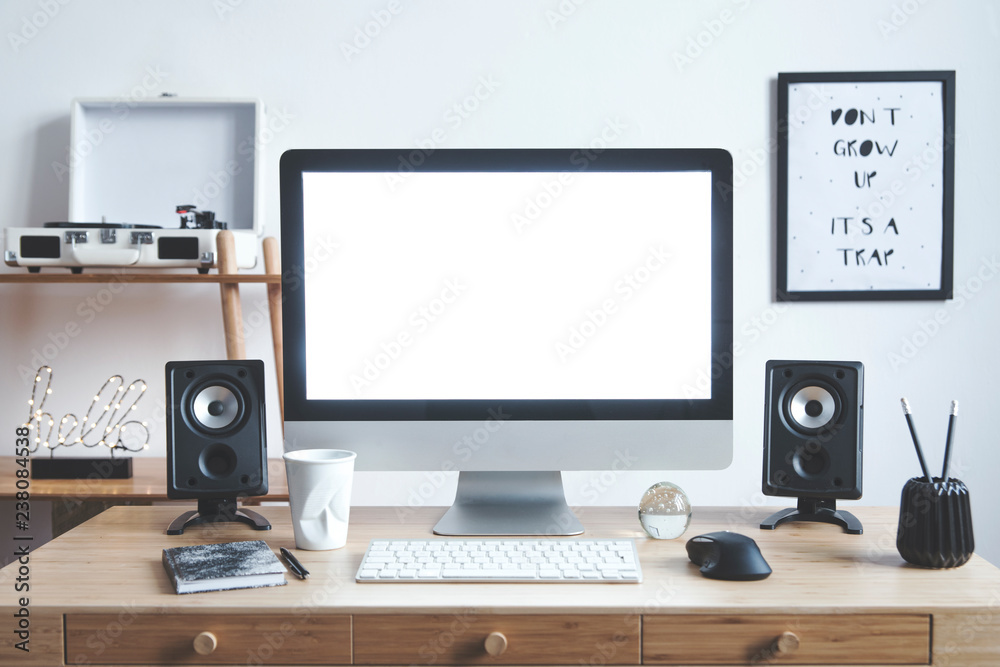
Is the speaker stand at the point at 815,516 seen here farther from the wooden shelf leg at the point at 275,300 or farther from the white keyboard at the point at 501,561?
the wooden shelf leg at the point at 275,300

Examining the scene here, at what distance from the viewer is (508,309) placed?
100cm

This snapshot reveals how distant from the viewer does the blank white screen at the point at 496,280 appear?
994mm

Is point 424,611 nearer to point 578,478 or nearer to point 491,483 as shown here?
point 491,483

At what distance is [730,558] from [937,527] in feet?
0.80

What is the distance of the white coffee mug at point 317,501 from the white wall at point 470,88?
2.62 ft

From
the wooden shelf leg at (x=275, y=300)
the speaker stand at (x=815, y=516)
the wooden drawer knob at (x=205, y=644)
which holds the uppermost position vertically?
the wooden shelf leg at (x=275, y=300)

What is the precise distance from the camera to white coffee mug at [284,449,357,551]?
2.99ft

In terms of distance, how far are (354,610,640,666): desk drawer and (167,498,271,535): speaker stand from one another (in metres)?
0.34

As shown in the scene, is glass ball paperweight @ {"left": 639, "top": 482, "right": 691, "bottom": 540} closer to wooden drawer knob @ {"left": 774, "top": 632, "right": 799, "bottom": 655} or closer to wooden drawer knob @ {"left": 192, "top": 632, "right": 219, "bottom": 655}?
wooden drawer knob @ {"left": 774, "top": 632, "right": 799, "bottom": 655}

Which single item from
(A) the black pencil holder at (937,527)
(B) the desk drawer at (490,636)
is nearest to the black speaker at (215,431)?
(B) the desk drawer at (490,636)

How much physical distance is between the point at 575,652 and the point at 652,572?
0.14 meters

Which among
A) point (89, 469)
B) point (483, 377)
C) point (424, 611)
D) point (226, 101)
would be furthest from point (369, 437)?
point (226, 101)

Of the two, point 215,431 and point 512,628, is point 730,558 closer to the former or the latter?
point 512,628

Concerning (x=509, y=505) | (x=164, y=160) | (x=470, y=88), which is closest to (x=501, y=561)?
(x=509, y=505)
